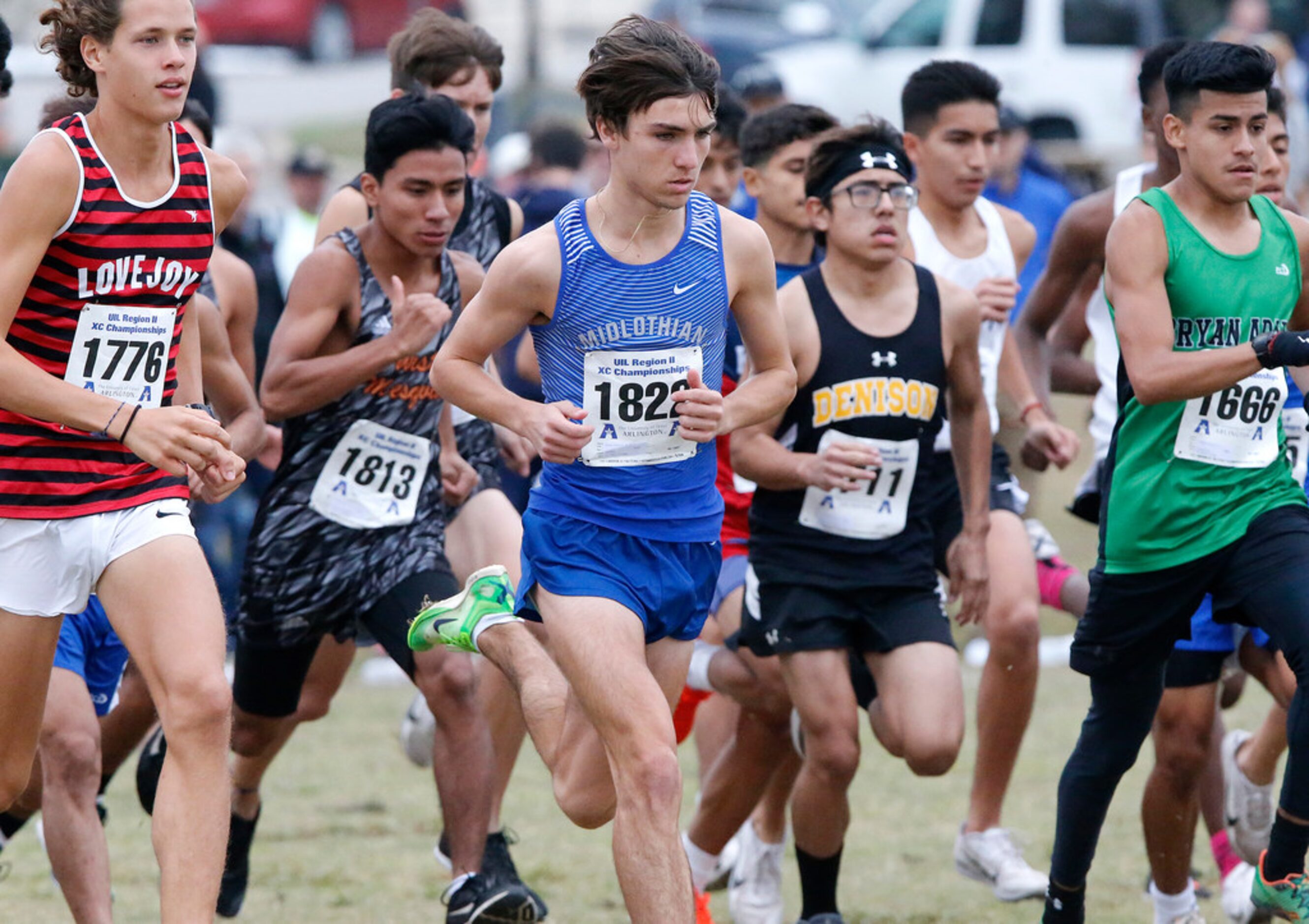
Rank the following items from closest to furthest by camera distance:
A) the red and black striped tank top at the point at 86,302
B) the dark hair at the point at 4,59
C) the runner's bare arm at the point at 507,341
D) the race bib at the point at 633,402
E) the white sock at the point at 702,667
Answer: the red and black striped tank top at the point at 86,302
the runner's bare arm at the point at 507,341
the race bib at the point at 633,402
the dark hair at the point at 4,59
the white sock at the point at 702,667

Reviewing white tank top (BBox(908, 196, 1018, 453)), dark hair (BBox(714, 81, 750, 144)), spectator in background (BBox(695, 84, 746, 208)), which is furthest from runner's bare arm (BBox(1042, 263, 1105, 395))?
dark hair (BBox(714, 81, 750, 144))

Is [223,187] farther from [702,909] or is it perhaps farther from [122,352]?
[702,909]

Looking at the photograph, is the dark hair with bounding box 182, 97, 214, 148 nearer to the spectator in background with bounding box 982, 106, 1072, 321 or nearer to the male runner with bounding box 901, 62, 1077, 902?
the male runner with bounding box 901, 62, 1077, 902

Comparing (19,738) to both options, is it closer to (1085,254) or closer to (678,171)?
(678,171)

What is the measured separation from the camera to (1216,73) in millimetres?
4988

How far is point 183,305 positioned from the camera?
15.1 feet

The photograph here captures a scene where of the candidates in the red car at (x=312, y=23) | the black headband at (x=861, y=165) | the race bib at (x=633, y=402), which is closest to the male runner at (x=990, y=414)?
the black headband at (x=861, y=165)

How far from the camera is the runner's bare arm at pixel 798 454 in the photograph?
546cm

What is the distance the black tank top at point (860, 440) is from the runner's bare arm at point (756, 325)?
0.71 metres

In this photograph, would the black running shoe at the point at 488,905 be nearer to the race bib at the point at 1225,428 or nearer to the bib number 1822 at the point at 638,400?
the bib number 1822 at the point at 638,400

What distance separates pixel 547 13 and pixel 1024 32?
979 cm

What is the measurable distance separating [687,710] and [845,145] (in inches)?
84.8

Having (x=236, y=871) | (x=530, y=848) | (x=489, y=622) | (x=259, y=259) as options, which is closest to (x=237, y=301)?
(x=489, y=622)

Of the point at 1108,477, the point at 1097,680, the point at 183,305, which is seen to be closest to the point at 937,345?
the point at 1108,477
